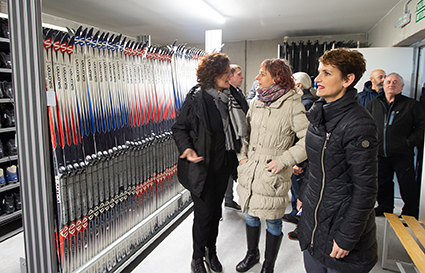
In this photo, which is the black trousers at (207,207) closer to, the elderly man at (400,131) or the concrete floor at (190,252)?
the concrete floor at (190,252)

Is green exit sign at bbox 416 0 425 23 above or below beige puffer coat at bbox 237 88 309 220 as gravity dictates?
above

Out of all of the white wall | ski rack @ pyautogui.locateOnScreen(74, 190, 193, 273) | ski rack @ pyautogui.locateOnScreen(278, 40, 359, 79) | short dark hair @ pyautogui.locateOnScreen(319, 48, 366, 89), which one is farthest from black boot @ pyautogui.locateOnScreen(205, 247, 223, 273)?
ski rack @ pyautogui.locateOnScreen(278, 40, 359, 79)

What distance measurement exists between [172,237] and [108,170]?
105 centimetres

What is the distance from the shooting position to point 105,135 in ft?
6.82

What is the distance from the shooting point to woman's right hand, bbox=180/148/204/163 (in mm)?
1825

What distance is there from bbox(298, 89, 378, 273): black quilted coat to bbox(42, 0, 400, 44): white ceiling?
2.61 meters

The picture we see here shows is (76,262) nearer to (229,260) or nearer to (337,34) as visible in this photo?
(229,260)

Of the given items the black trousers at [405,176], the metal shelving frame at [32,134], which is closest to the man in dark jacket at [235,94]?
the metal shelving frame at [32,134]

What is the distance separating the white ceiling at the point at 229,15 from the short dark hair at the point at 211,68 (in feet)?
5.40

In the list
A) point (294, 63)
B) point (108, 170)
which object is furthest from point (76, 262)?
point (294, 63)

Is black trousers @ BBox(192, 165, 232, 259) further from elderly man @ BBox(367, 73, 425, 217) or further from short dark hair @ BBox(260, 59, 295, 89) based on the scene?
elderly man @ BBox(367, 73, 425, 217)

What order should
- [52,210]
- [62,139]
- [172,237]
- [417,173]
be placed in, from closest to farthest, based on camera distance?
[52,210], [62,139], [172,237], [417,173]

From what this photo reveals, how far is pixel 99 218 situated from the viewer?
2.04 m

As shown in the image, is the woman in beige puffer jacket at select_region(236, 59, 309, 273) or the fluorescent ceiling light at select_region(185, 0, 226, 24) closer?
the woman in beige puffer jacket at select_region(236, 59, 309, 273)
